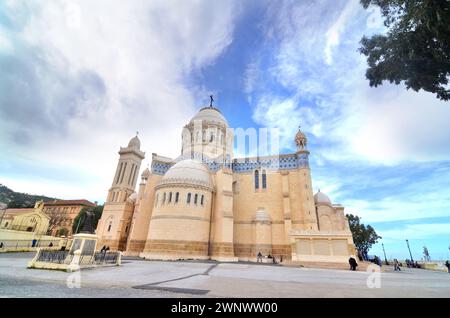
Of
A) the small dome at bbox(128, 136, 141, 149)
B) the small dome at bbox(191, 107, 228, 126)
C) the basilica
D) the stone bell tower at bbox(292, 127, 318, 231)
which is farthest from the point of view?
the small dome at bbox(128, 136, 141, 149)

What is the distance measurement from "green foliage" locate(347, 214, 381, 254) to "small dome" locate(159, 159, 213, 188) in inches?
1230

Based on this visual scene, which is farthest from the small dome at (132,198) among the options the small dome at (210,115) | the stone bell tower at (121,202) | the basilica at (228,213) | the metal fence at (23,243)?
the small dome at (210,115)

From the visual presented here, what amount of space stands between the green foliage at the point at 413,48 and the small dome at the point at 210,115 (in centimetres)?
2643

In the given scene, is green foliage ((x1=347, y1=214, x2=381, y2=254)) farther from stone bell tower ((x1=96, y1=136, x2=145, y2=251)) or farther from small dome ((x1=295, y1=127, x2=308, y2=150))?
stone bell tower ((x1=96, y1=136, x2=145, y2=251))

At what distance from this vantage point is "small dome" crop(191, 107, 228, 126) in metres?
36.3

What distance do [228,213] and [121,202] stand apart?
20129 mm

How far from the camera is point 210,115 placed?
36781 millimetres

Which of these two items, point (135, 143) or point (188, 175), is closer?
point (188, 175)

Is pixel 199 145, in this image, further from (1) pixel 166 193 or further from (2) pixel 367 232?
(2) pixel 367 232

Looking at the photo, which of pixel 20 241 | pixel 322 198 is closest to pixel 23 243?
pixel 20 241

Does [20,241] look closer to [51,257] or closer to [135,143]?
[135,143]

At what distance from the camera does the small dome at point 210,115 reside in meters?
36.3

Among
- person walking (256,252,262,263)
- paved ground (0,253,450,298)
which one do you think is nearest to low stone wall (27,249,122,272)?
paved ground (0,253,450,298)

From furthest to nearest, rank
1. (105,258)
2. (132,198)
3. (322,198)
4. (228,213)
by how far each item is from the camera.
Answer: (132,198) < (322,198) < (228,213) < (105,258)
